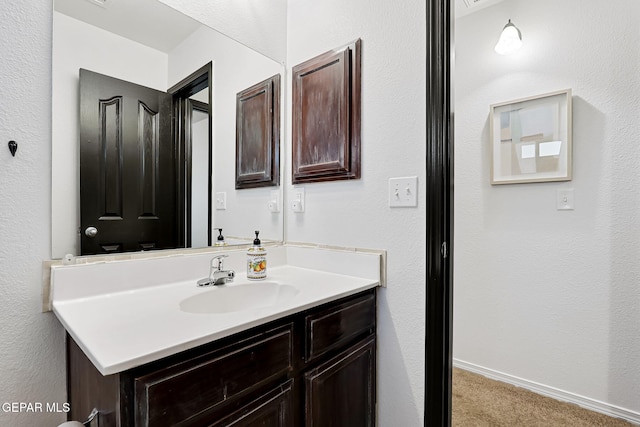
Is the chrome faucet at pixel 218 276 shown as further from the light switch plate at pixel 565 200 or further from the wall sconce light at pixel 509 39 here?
the wall sconce light at pixel 509 39

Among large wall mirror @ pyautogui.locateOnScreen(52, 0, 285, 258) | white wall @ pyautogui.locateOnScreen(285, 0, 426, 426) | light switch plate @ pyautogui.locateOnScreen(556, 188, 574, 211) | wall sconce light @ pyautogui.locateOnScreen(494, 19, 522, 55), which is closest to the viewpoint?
large wall mirror @ pyautogui.locateOnScreen(52, 0, 285, 258)

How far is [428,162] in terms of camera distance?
1.16 metres

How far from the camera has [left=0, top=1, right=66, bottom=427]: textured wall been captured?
854mm

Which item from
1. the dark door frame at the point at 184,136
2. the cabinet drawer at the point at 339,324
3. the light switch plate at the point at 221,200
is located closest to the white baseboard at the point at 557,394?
the cabinet drawer at the point at 339,324

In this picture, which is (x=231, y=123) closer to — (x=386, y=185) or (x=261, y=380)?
(x=386, y=185)

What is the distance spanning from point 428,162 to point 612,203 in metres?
1.27

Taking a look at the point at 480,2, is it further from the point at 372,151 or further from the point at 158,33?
the point at 158,33

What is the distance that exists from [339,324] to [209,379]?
1.65ft

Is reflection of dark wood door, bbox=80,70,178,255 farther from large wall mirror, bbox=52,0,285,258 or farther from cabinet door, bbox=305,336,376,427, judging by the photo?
cabinet door, bbox=305,336,376,427

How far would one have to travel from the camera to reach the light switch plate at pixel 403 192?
47.3 inches

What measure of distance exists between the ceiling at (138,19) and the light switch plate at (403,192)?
1.05 metres

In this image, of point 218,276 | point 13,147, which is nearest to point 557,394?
point 218,276

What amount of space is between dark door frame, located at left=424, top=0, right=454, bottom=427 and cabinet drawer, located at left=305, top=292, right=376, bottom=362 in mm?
229

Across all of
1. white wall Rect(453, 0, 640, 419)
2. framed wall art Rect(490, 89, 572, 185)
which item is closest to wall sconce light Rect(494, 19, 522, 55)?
white wall Rect(453, 0, 640, 419)
